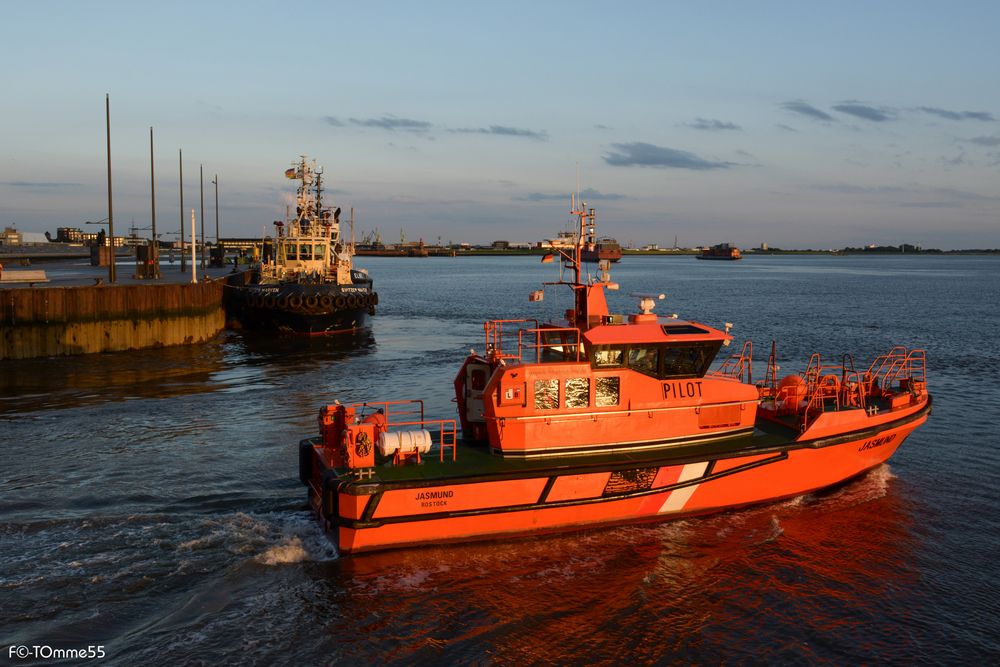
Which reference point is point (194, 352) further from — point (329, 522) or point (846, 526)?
point (846, 526)

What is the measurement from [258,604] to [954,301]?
211ft

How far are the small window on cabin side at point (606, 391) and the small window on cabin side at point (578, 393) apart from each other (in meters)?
0.15

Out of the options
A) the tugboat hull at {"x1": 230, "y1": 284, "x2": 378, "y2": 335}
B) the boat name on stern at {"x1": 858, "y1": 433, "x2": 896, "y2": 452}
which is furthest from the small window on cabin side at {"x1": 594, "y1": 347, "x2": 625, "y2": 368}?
the tugboat hull at {"x1": 230, "y1": 284, "x2": 378, "y2": 335}

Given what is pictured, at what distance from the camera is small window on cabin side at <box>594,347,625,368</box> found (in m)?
11.7

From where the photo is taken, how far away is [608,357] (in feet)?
38.4

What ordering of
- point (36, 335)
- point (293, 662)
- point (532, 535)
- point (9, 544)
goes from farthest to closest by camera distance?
point (36, 335) → point (532, 535) → point (9, 544) → point (293, 662)

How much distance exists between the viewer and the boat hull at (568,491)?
10.4 metres

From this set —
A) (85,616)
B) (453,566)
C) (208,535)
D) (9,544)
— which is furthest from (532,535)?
(9,544)

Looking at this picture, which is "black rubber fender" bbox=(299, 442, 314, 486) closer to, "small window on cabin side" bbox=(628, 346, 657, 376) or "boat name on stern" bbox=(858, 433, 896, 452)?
"small window on cabin side" bbox=(628, 346, 657, 376)

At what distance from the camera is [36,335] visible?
2548cm

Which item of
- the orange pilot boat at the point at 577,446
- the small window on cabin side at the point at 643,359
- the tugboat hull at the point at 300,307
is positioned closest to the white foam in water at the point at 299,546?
the orange pilot boat at the point at 577,446

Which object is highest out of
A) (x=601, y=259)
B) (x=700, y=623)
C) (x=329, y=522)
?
(x=601, y=259)

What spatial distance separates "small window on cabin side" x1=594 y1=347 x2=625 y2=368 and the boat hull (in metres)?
1.51

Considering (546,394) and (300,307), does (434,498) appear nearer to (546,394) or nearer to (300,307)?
(546,394)
